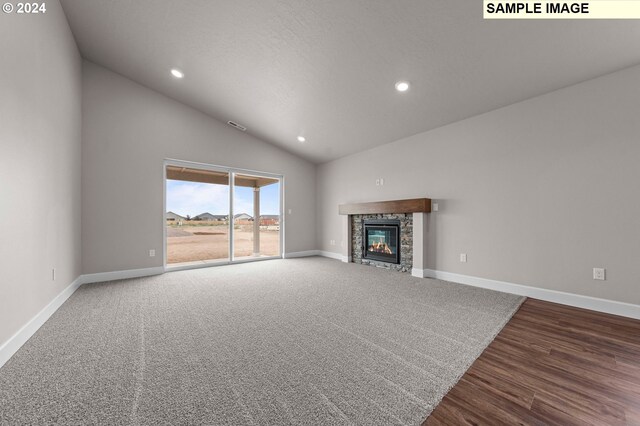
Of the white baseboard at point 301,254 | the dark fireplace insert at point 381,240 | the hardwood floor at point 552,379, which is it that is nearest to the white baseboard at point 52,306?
the white baseboard at point 301,254

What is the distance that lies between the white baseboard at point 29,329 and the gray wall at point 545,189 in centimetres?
459

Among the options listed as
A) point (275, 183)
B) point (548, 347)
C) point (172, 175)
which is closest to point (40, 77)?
point (172, 175)

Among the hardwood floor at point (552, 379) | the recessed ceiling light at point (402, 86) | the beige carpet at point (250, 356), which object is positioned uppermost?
the recessed ceiling light at point (402, 86)

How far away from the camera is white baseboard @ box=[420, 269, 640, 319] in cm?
248

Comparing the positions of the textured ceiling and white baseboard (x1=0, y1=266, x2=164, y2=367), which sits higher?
the textured ceiling

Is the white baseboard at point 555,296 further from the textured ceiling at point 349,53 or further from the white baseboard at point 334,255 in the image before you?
the textured ceiling at point 349,53

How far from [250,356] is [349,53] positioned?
10.2 feet

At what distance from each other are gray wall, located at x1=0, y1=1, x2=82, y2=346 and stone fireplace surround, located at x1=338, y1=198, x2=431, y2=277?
4373mm

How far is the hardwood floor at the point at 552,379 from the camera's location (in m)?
1.22

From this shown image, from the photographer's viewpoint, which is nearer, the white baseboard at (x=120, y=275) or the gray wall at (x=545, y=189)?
the gray wall at (x=545, y=189)

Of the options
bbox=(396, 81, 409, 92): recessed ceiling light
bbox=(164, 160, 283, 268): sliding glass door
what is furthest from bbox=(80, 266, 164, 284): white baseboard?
bbox=(396, 81, 409, 92): recessed ceiling light

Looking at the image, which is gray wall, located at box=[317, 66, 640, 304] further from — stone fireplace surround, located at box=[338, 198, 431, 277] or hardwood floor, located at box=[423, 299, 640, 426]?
hardwood floor, located at box=[423, 299, 640, 426]

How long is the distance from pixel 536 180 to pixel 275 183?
4812 millimetres

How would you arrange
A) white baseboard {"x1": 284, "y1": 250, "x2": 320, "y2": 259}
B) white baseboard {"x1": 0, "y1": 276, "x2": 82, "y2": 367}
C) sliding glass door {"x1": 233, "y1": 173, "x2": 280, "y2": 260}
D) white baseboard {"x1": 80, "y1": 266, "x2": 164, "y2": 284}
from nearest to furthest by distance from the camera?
white baseboard {"x1": 0, "y1": 276, "x2": 82, "y2": 367} < white baseboard {"x1": 80, "y1": 266, "x2": 164, "y2": 284} < sliding glass door {"x1": 233, "y1": 173, "x2": 280, "y2": 260} < white baseboard {"x1": 284, "y1": 250, "x2": 320, "y2": 259}
